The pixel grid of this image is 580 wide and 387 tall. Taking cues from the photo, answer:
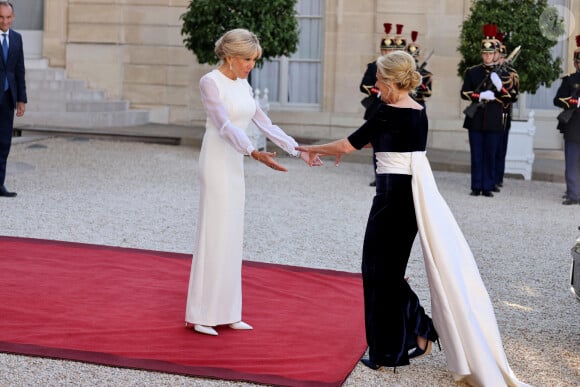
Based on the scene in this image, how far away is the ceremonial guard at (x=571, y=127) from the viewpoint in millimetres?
13234

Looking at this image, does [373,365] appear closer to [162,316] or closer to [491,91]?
[162,316]

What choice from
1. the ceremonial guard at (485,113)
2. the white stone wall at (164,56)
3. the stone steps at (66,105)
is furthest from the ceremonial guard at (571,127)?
the stone steps at (66,105)

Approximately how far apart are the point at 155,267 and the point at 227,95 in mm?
2139

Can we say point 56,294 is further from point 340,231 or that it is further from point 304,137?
point 304,137

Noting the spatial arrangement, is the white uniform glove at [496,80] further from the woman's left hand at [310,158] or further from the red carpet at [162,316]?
the woman's left hand at [310,158]

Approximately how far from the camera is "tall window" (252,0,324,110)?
19.1 meters

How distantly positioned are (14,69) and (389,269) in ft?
22.1

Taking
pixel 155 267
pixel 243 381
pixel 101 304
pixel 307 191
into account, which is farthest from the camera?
pixel 307 191

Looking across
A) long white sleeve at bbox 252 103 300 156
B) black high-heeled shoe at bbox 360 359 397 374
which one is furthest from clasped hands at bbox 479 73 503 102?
black high-heeled shoe at bbox 360 359 397 374

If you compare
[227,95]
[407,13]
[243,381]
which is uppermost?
[407,13]

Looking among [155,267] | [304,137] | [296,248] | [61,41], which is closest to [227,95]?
[155,267]

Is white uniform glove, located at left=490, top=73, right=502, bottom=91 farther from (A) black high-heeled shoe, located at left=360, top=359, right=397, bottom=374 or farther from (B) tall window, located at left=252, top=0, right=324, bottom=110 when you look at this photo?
(A) black high-heeled shoe, located at left=360, top=359, right=397, bottom=374

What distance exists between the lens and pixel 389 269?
6.17 meters

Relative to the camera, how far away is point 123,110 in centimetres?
1928
